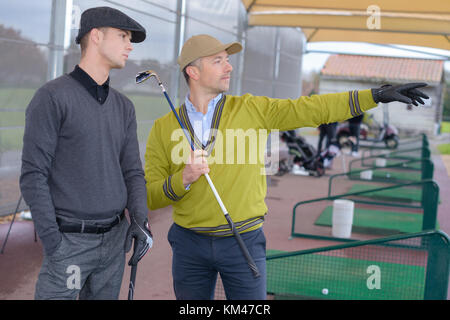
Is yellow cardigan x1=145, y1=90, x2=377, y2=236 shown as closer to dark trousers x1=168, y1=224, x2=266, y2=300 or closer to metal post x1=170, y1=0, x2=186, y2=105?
dark trousers x1=168, y1=224, x2=266, y2=300

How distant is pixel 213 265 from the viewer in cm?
303

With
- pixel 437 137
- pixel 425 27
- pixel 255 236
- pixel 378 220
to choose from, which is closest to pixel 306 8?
pixel 425 27

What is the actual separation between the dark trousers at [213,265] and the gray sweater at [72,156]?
422 millimetres

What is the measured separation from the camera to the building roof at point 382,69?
3183 cm

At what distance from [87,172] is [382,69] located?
3318cm

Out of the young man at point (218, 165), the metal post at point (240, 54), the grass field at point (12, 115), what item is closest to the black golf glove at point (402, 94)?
the young man at point (218, 165)

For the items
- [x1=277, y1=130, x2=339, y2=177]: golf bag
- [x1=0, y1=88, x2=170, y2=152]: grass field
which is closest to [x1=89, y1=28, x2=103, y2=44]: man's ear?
[x1=0, y1=88, x2=170, y2=152]: grass field

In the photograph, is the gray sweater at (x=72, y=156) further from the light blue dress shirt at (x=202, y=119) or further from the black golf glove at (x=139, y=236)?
the light blue dress shirt at (x=202, y=119)

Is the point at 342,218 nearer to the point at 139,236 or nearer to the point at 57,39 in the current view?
the point at 57,39

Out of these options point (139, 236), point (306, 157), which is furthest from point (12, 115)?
point (306, 157)

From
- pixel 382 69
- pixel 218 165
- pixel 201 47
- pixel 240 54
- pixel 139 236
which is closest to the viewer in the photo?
pixel 139 236

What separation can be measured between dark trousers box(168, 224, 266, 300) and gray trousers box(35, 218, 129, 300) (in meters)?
0.39
